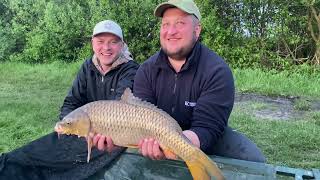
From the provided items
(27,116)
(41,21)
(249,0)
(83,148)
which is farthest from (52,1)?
(83,148)

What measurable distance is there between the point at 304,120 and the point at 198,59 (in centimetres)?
252

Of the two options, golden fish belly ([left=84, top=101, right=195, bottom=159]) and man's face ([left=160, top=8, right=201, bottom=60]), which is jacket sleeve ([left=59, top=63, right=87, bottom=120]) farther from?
golden fish belly ([left=84, top=101, right=195, bottom=159])

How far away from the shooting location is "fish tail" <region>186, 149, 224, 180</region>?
217 centimetres

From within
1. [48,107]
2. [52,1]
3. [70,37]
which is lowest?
[48,107]

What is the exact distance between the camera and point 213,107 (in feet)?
8.87

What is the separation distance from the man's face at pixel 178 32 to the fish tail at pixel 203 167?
0.81 m

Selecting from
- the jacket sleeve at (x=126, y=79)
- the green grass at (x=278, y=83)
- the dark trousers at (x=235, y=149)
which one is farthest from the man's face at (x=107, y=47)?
the green grass at (x=278, y=83)

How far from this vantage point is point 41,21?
908 centimetres

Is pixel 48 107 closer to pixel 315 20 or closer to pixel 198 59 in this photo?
pixel 198 59

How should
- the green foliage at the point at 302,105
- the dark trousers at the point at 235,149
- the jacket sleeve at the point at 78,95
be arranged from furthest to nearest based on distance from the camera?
1. the green foliage at the point at 302,105
2. the jacket sleeve at the point at 78,95
3. the dark trousers at the point at 235,149

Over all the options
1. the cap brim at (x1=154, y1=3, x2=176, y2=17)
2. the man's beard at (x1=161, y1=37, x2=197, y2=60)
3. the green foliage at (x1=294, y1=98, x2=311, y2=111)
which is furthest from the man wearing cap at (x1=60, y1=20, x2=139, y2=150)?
the green foliage at (x1=294, y1=98, x2=311, y2=111)

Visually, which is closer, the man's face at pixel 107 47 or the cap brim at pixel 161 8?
the cap brim at pixel 161 8

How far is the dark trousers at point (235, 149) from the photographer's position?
120 inches

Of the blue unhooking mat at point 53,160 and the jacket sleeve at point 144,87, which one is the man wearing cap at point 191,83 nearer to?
the jacket sleeve at point 144,87
